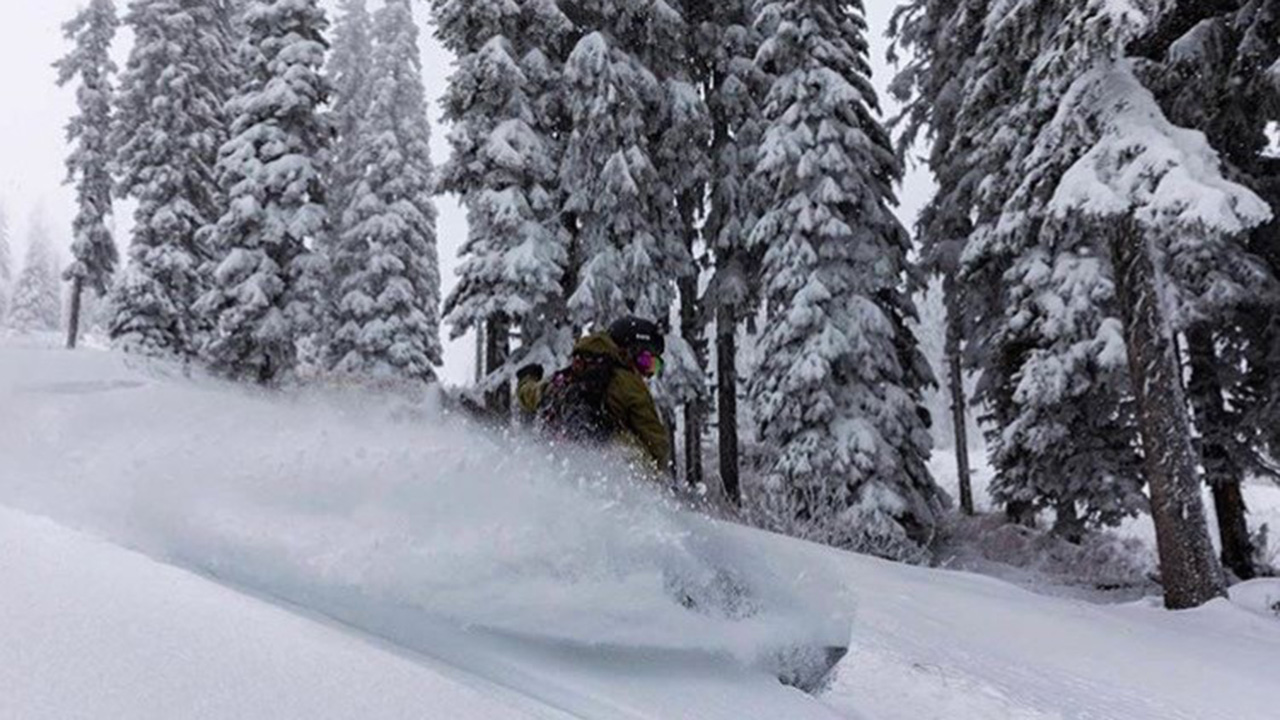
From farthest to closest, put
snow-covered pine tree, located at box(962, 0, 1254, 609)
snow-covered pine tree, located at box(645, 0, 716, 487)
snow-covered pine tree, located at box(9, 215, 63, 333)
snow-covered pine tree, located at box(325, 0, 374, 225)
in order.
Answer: snow-covered pine tree, located at box(9, 215, 63, 333), snow-covered pine tree, located at box(325, 0, 374, 225), snow-covered pine tree, located at box(645, 0, 716, 487), snow-covered pine tree, located at box(962, 0, 1254, 609)

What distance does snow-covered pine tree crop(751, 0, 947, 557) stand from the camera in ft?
48.6

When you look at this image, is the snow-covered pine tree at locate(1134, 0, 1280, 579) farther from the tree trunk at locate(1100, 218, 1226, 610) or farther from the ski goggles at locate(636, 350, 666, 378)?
the ski goggles at locate(636, 350, 666, 378)

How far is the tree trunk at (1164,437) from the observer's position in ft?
30.2

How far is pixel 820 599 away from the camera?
4645mm

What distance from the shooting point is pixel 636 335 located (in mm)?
5430

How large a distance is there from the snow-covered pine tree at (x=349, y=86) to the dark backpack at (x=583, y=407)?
28746mm

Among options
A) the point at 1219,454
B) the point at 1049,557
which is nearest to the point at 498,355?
the point at 1049,557

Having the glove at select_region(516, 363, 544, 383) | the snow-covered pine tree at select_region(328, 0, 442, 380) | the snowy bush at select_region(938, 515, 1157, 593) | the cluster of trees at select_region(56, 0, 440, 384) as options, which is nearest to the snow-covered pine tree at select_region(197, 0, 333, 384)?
the cluster of trees at select_region(56, 0, 440, 384)

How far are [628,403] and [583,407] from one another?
0.28m

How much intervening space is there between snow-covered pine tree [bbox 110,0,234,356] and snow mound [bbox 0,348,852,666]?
2374cm

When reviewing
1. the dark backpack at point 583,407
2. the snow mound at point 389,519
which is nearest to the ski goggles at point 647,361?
the dark backpack at point 583,407

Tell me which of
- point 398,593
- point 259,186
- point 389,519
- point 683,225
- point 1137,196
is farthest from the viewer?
point 259,186

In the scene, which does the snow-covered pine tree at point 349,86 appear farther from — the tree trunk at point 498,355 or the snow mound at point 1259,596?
the snow mound at point 1259,596

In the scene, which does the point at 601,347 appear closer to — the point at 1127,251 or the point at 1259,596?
the point at 1127,251
